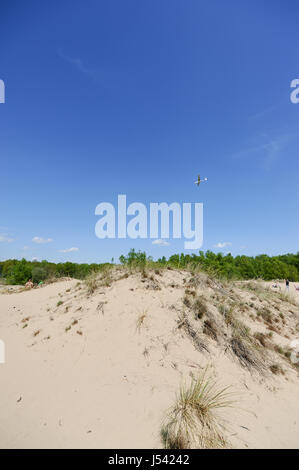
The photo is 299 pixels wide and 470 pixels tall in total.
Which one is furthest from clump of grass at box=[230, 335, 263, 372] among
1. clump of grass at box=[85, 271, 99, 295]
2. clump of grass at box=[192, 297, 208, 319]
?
clump of grass at box=[85, 271, 99, 295]

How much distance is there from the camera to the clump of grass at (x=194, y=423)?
2.72 m

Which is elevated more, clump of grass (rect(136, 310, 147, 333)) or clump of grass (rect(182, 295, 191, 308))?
clump of grass (rect(182, 295, 191, 308))

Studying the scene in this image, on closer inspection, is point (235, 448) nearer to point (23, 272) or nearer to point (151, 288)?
point (151, 288)

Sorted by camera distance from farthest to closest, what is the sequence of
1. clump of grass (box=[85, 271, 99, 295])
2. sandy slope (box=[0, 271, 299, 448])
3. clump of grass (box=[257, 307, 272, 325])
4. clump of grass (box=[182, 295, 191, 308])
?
1. clump of grass (box=[85, 271, 99, 295])
2. clump of grass (box=[257, 307, 272, 325])
3. clump of grass (box=[182, 295, 191, 308])
4. sandy slope (box=[0, 271, 299, 448])

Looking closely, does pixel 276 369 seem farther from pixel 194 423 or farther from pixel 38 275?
pixel 38 275

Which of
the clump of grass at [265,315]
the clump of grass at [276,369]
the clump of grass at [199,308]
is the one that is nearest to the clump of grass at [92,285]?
the clump of grass at [199,308]

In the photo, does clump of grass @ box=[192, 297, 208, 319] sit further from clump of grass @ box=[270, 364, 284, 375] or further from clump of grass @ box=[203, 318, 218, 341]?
clump of grass @ box=[270, 364, 284, 375]

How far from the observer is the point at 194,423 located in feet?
9.59

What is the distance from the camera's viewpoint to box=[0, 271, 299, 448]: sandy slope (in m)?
2.94

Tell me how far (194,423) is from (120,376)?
1.56m

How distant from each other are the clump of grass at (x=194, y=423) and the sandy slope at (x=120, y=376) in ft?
0.50

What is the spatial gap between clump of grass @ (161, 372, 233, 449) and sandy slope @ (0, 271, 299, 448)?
152mm

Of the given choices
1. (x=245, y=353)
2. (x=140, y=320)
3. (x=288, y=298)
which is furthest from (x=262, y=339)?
(x=288, y=298)

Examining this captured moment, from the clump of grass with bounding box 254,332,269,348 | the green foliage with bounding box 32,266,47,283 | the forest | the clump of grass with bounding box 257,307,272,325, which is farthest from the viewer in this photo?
the green foliage with bounding box 32,266,47,283
